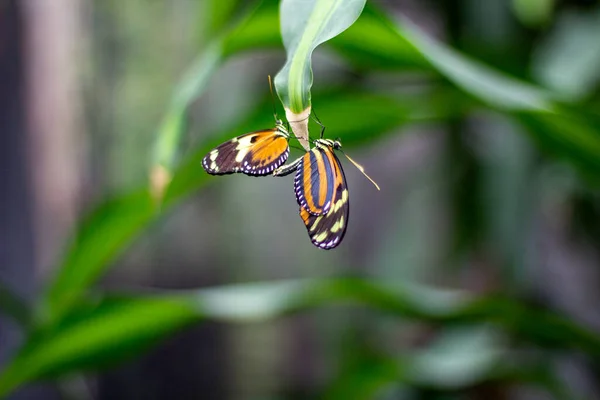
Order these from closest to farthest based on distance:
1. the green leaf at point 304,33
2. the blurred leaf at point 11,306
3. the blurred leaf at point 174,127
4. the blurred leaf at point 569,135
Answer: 1. the green leaf at point 304,33
2. the blurred leaf at point 174,127
3. the blurred leaf at point 569,135
4. the blurred leaf at point 11,306

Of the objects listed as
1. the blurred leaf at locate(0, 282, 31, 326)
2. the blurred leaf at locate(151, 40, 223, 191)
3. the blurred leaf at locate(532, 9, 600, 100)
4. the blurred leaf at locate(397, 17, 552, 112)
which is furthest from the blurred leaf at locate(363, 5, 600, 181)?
the blurred leaf at locate(0, 282, 31, 326)

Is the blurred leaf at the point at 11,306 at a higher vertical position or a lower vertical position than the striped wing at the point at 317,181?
lower

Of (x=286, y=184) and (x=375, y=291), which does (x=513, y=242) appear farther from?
(x=286, y=184)

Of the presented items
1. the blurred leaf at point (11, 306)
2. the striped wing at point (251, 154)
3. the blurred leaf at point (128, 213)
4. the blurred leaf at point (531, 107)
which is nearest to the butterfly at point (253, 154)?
the striped wing at point (251, 154)

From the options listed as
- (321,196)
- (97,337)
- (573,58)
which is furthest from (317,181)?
(573,58)

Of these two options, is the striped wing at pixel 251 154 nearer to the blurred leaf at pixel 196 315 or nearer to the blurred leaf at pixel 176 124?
the blurred leaf at pixel 176 124

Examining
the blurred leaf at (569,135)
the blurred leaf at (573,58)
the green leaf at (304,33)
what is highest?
the blurred leaf at (573,58)

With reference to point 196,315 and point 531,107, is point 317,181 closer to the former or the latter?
point 531,107

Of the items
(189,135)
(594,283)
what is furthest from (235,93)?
A: (594,283)
